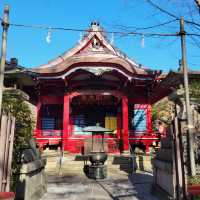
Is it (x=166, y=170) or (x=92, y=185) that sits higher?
(x=166, y=170)

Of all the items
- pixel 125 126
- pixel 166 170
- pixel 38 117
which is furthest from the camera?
pixel 38 117

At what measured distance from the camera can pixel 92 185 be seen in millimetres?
10078

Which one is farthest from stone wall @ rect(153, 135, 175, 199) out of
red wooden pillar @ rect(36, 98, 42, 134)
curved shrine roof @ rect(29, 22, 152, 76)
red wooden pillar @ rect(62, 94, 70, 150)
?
red wooden pillar @ rect(36, 98, 42, 134)

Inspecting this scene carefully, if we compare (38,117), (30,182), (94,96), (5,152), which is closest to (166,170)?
(30,182)

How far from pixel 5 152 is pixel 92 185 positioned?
5.40 m

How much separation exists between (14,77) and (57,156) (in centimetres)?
746

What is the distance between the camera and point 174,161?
6371mm

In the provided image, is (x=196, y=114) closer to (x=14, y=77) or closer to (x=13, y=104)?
(x=13, y=104)

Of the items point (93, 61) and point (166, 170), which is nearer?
point (166, 170)

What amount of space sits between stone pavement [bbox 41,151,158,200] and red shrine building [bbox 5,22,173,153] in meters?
3.91

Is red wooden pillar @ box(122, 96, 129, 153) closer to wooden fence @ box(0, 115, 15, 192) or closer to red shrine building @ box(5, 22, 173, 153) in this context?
red shrine building @ box(5, 22, 173, 153)

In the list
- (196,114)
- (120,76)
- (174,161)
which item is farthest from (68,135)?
(174,161)

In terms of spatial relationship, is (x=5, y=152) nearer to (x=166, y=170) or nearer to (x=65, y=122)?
(x=166, y=170)

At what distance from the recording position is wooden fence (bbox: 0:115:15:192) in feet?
17.3
